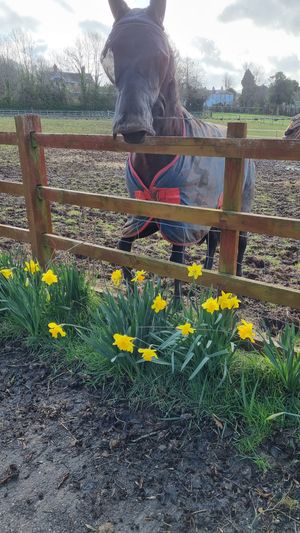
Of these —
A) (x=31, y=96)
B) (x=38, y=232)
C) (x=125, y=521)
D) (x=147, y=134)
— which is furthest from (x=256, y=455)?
(x=31, y=96)

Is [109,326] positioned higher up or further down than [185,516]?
higher up

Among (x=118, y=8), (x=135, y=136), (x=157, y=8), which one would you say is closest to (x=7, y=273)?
(x=135, y=136)

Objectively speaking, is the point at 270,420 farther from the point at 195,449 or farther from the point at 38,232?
the point at 38,232

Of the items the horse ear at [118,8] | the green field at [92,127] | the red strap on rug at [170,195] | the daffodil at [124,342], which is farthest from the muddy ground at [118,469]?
the green field at [92,127]

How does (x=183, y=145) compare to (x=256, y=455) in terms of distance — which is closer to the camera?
(x=256, y=455)

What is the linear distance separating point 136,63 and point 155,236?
3.25 meters

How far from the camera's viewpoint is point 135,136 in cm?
264

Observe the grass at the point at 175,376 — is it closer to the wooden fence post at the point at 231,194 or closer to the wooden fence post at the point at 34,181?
the wooden fence post at the point at 231,194

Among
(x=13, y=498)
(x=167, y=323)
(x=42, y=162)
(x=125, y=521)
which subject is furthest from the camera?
(x=42, y=162)

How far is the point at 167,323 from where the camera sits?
2.68 metres

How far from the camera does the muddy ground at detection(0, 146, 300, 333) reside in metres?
Result: 4.38

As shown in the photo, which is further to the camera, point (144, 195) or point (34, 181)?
point (34, 181)

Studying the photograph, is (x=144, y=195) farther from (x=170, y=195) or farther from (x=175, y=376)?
(x=175, y=376)

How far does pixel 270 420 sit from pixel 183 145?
175 centimetres
